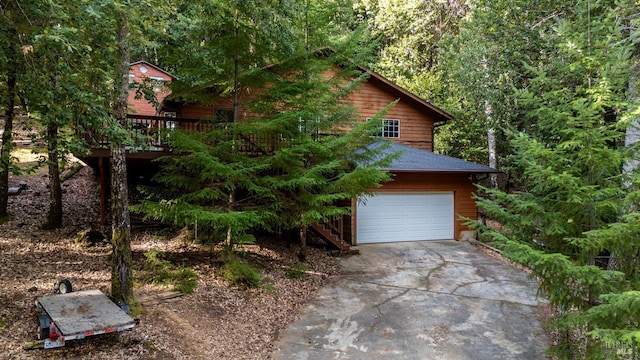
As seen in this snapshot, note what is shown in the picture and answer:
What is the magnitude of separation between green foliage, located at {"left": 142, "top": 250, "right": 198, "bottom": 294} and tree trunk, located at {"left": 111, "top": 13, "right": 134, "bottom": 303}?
1183 mm

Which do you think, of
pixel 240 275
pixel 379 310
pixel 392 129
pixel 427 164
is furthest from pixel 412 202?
pixel 240 275

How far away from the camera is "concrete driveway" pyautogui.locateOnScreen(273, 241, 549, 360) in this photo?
18.0 feet

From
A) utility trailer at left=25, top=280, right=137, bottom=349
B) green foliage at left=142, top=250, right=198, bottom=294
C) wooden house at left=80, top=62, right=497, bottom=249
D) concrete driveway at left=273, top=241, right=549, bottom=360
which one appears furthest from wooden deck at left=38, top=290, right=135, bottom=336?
wooden house at left=80, top=62, right=497, bottom=249

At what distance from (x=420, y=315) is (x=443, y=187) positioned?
22.5 feet

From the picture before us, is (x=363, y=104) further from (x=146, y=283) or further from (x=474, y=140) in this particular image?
(x=146, y=283)

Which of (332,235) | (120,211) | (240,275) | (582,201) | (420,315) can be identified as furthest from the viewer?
(332,235)

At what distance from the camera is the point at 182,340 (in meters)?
5.05

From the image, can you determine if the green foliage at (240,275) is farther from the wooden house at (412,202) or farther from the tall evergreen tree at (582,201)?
the tall evergreen tree at (582,201)

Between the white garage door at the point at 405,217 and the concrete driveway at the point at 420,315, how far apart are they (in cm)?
182

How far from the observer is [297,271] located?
28.6 ft

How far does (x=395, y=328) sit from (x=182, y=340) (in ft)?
10.9

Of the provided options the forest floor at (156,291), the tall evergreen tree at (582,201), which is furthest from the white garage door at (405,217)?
the tall evergreen tree at (582,201)

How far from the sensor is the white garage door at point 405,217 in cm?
1210

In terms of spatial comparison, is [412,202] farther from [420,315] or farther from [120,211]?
[120,211]
